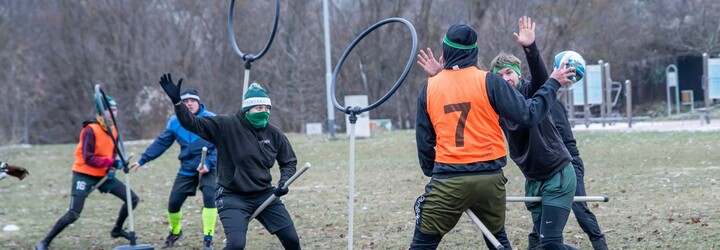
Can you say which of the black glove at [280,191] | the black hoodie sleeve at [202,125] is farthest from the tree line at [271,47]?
the black glove at [280,191]

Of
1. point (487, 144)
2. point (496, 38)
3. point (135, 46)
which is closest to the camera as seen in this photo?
point (487, 144)

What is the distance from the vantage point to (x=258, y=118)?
7.89 meters

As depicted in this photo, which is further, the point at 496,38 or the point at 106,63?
the point at 106,63

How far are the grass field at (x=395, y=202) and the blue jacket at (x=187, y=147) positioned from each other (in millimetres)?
1058

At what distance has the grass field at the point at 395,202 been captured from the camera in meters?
10.3

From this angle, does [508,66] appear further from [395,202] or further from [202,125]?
[395,202]

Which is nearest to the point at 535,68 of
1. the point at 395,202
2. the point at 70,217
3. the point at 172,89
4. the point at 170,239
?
the point at 172,89

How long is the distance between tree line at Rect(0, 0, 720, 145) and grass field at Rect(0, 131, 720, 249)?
1485cm

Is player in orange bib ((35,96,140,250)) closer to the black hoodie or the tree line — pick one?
the black hoodie

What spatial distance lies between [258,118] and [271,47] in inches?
1382

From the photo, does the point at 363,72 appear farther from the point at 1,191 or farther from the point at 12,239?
the point at 12,239

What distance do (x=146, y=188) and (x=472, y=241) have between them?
33.2 ft

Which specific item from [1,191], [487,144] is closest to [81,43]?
[1,191]

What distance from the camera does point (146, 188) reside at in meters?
18.5
